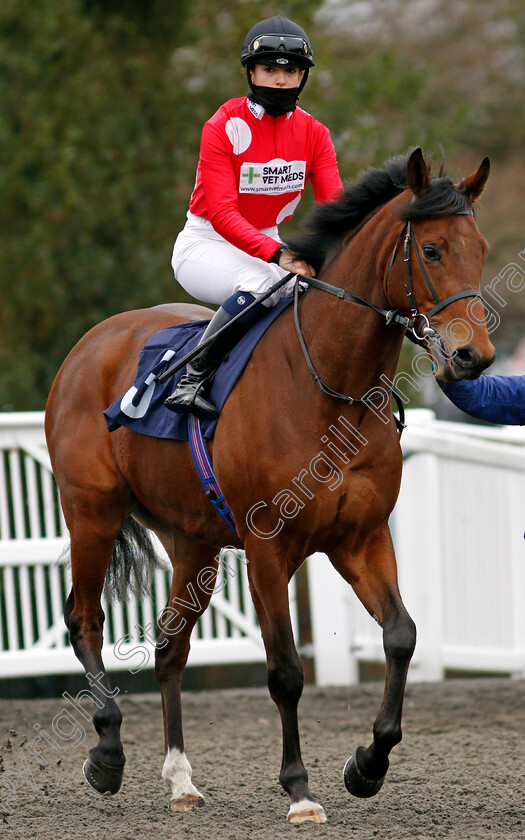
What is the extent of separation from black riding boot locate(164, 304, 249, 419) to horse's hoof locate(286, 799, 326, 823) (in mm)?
1460

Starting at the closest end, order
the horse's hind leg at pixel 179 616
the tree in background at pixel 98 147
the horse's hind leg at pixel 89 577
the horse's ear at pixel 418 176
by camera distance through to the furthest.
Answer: the horse's ear at pixel 418 176 → the horse's hind leg at pixel 179 616 → the horse's hind leg at pixel 89 577 → the tree in background at pixel 98 147

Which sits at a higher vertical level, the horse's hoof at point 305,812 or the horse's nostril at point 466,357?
the horse's nostril at point 466,357

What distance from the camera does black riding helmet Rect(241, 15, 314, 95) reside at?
424cm

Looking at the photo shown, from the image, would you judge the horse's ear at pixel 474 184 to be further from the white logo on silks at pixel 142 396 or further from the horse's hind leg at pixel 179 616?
the horse's hind leg at pixel 179 616

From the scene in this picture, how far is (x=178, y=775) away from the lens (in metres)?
4.63

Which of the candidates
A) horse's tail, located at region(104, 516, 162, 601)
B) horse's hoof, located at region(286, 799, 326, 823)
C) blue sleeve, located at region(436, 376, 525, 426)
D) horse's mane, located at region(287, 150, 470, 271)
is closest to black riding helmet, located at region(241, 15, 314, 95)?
horse's mane, located at region(287, 150, 470, 271)

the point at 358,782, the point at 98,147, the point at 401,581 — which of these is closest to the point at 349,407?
the point at 358,782

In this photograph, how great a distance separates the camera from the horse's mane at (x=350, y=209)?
13.0 feet

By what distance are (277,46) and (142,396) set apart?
1515 millimetres

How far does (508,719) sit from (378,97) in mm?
6950

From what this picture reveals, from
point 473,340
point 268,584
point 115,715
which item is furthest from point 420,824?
Answer: point 473,340

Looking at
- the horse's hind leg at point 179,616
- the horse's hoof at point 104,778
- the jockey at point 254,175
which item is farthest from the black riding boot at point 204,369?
the horse's hoof at point 104,778

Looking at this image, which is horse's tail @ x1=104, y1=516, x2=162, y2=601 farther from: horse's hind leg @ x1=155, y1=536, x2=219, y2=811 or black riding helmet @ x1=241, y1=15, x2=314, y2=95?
black riding helmet @ x1=241, y1=15, x2=314, y2=95

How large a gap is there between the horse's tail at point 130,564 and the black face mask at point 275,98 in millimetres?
2059
